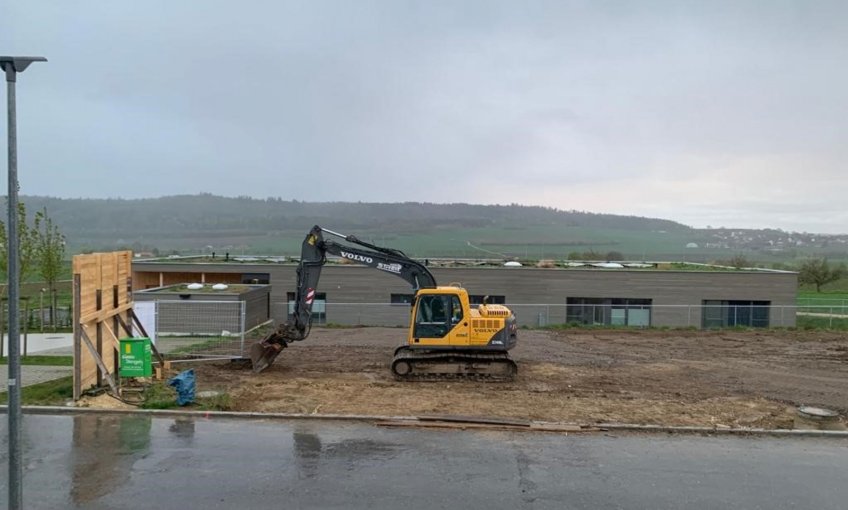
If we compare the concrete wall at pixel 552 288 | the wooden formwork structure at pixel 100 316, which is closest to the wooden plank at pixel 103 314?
the wooden formwork structure at pixel 100 316

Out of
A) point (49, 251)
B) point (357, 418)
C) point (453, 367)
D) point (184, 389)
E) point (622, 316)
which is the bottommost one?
Result: point (622, 316)

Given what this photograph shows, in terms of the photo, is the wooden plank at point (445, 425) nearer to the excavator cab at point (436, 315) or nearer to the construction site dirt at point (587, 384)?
the construction site dirt at point (587, 384)

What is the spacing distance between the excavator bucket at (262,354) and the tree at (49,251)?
50.3 feet

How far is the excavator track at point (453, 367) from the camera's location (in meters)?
16.2

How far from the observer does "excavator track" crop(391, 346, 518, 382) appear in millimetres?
16156

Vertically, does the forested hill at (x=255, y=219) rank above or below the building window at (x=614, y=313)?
above

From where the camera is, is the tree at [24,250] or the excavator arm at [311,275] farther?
the tree at [24,250]

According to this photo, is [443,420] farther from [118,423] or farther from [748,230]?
[748,230]

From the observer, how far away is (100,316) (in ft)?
44.2

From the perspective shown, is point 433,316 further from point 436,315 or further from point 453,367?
point 453,367

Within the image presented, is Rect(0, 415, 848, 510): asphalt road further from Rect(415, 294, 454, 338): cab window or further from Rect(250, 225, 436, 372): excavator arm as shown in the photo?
Rect(250, 225, 436, 372): excavator arm

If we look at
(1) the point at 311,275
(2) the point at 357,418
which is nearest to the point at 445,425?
(2) the point at 357,418

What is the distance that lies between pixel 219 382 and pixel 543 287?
22608 millimetres

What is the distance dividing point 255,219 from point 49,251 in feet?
242
